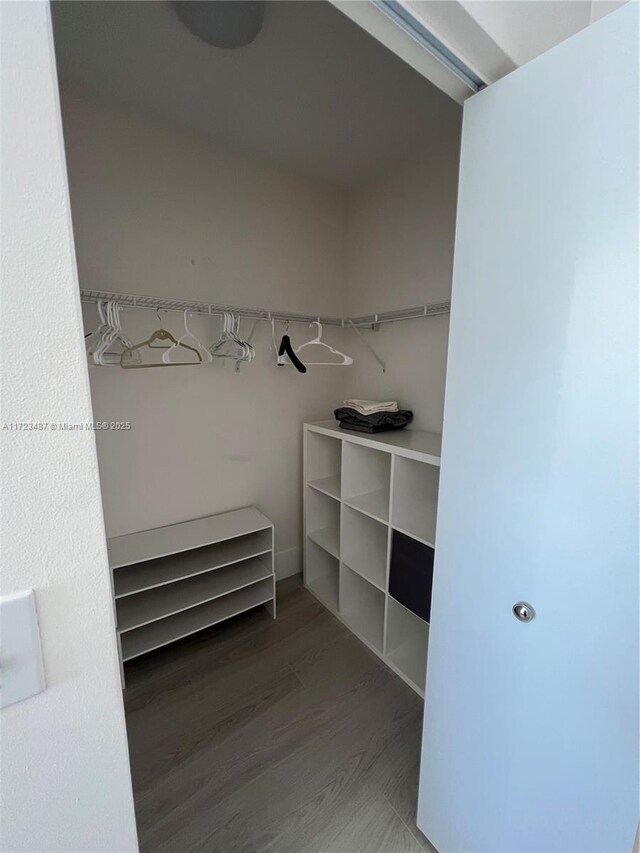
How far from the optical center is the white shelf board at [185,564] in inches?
70.3

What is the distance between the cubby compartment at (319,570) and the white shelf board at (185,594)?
0.35 m

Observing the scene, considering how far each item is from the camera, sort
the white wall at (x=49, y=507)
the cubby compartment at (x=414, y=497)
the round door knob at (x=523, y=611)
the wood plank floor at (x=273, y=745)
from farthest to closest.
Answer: the cubby compartment at (x=414, y=497), the wood plank floor at (x=273, y=745), the round door knob at (x=523, y=611), the white wall at (x=49, y=507)

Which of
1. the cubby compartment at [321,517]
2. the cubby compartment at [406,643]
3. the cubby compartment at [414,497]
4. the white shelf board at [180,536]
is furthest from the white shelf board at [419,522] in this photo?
the white shelf board at [180,536]

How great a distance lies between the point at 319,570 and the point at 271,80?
259 centimetres

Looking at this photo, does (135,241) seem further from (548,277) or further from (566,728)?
(566,728)

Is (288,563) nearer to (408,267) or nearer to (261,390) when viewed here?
(261,390)

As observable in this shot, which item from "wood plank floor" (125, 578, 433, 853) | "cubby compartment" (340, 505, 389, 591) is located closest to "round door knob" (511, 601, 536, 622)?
"wood plank floor" (125, 578, 433, 853)

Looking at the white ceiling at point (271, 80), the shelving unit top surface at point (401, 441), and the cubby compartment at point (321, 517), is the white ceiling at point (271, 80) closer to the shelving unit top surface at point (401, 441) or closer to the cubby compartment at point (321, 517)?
the shelving unit top surface at point (401, 441)

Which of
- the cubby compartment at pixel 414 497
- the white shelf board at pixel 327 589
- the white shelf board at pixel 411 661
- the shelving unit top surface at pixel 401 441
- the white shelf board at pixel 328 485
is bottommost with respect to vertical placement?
the white shelf board at pixel 411 661

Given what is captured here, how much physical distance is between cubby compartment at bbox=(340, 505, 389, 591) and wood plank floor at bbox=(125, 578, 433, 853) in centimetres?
42

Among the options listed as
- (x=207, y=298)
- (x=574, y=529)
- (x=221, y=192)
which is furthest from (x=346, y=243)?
(x=574, y=529)

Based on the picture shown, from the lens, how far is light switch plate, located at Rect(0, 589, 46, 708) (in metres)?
0.39

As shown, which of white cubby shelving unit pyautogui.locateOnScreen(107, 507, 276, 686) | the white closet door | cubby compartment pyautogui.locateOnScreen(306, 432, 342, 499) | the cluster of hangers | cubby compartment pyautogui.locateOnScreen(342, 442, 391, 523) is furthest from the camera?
cubby compartment pyautogui.locateOnScreen(306, 432, 342, 499)

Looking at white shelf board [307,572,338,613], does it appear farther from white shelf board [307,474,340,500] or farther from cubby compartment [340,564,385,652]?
white shelf board [307,474,340,500]
